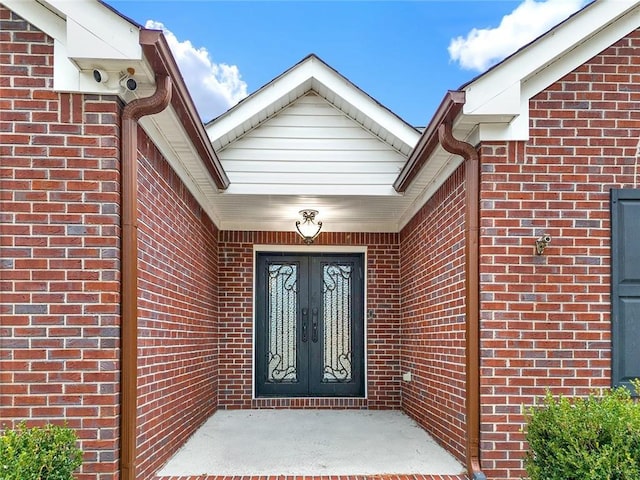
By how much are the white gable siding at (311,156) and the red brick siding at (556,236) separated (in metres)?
2.08

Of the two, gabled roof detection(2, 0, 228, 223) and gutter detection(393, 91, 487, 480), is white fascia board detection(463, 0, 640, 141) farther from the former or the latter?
gabled roof detection(2, 0, 228, 223)

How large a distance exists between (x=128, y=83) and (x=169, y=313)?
2058mm

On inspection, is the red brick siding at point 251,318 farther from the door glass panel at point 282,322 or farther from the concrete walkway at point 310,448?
the concrete walkway at point 310,448

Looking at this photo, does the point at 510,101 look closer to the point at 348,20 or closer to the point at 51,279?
the point at 51,279

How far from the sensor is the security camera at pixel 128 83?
349 cm

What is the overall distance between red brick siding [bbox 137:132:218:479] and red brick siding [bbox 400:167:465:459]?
2.41m

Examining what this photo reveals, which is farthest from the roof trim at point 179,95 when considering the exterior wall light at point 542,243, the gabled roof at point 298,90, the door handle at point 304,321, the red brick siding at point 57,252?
the door handle at point 304,321

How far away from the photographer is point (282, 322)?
7969 mm

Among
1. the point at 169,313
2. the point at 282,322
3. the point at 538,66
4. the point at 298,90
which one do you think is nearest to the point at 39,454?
the point at 169,313

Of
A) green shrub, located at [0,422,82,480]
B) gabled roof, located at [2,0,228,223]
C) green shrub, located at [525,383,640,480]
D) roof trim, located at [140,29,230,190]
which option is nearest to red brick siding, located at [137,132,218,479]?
roof trim, located at [140,29,230,190]

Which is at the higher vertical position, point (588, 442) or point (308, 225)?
point (308, 225)

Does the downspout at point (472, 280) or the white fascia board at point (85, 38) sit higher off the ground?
the white fascia board at point (85, 38)

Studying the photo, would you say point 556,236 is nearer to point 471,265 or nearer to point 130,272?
point 471,265

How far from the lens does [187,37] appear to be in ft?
122
